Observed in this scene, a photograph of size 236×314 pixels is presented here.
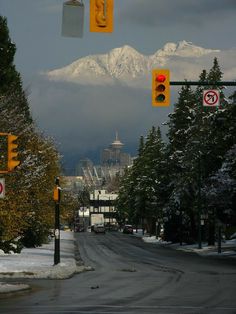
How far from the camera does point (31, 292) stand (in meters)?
22.8

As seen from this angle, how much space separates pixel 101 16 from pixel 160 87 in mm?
7910

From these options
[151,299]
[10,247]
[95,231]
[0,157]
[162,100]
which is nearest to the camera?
[151,299]

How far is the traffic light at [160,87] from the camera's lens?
22.0 meters

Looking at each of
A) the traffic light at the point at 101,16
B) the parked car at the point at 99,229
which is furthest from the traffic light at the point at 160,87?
the parked car at the point at 99,229

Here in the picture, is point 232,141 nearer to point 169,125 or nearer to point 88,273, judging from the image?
point 169,125

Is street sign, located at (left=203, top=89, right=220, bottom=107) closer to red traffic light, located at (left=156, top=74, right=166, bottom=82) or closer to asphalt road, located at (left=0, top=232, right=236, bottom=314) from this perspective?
red traffic light, located at (left=156, top=74, right=166, bottom=82)

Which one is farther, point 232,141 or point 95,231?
point 95,231

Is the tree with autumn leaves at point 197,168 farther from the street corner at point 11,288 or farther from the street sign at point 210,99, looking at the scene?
the street corner at point 11,288

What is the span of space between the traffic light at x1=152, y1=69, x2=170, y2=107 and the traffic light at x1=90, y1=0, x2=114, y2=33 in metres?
7.78

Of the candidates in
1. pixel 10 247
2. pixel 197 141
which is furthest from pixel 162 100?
pixel 197 141

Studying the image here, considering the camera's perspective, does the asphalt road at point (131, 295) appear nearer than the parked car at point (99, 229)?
Yes

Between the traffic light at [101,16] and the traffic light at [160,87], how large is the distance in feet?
25.5

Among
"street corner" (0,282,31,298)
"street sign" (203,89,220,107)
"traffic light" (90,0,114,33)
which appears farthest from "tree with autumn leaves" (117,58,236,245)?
"traffic light" (90,0,114,33)

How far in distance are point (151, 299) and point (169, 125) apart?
60801mm
